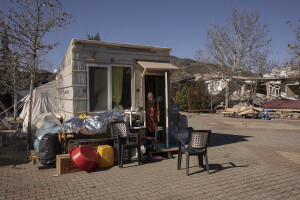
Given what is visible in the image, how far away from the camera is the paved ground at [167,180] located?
4727 mm

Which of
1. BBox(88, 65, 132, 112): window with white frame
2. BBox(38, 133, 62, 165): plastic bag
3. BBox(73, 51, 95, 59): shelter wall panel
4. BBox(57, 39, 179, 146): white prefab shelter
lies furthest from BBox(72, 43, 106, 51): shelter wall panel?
BBox(38, 133, 62, 165): plastic bag

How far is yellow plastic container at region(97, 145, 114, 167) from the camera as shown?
21.2ft

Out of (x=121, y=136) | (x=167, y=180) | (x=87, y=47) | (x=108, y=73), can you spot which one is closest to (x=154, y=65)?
(x=108, y=73)

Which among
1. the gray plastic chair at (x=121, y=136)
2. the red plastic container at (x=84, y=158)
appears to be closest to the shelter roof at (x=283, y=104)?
the gray plastic chair at (x=121, y=136)

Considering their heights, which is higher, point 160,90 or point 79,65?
point 79,65

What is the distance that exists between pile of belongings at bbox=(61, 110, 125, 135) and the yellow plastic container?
580 millimetres

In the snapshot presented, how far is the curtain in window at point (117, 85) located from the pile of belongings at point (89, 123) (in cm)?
77

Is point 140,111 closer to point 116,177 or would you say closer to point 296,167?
point 116,177

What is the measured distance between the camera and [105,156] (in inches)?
256

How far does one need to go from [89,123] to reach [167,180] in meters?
2.77

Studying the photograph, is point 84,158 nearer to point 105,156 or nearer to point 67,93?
point 105,156

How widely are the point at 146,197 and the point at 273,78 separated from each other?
21.8 meters

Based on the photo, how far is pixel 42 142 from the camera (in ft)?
21.5

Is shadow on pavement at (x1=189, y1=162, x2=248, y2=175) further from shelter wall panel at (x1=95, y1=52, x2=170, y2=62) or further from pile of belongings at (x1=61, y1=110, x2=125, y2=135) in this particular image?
shelter wall panel at (x1=95, y1=52, x2=170, y2=62)
